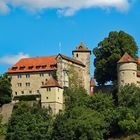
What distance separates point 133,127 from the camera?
292 ft

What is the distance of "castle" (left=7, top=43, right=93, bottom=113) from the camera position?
105000mm

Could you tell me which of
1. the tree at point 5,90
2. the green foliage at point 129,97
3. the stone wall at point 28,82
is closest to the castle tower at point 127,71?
the green foliage at point 129,97

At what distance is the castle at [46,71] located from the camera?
344 feet

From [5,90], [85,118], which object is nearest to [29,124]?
[85,118]

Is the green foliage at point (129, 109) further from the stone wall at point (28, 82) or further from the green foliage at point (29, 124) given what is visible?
the stone wall at point (28, 82)

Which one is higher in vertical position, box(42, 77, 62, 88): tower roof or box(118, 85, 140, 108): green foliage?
box(42, 77, 62, 88): tower roof

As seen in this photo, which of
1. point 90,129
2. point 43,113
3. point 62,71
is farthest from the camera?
point 62,71

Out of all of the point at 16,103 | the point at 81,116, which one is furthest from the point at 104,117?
the point at 16,103

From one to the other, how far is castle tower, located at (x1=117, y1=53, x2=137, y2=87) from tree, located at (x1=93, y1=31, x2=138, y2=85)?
4.39m

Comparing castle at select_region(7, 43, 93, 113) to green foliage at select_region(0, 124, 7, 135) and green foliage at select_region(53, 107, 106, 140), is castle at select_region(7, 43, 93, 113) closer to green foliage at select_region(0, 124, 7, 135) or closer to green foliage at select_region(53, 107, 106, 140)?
green foliage at select_region(0, 124, 7, 135)

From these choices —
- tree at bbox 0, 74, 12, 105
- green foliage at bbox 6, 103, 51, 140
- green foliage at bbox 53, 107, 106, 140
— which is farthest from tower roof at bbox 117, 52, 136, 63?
tree at bbox 0, 74, 12, 105

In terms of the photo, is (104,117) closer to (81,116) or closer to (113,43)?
(81,116)

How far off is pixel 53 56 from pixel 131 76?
1625cm

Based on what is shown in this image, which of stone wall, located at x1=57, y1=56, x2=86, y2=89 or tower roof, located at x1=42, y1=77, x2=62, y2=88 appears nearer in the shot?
tower roof, located at x1=42, y1=77, x2=62, y2=88
